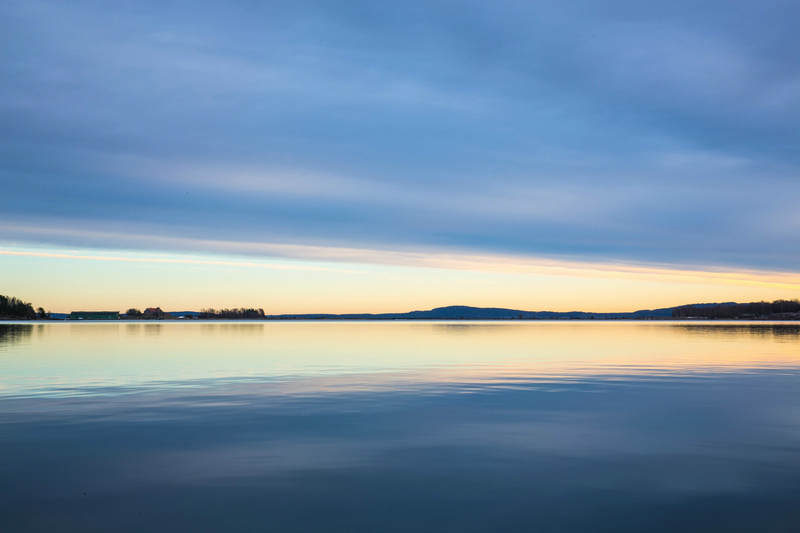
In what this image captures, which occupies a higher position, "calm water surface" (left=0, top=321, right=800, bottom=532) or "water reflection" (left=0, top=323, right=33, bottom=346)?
"calm water surface" (left=0, top=321, right=800, bottom=532)

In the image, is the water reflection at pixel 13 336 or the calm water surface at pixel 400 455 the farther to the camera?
the water reflection at pixel 13 336

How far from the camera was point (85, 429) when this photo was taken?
1902cm

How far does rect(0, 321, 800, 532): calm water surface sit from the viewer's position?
11234 millimetres

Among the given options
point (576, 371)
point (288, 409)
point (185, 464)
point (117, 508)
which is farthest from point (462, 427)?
point (576, 371)

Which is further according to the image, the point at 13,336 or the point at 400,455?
the point at 13,336

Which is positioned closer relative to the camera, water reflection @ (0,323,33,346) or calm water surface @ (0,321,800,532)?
calm water surface @ (0,321,800,532)

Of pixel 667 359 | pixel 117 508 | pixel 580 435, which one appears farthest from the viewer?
pixel 667 359

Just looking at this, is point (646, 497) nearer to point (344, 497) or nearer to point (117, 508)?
point (344, 497)

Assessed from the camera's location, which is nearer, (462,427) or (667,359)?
(462,427)

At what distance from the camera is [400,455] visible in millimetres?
15641

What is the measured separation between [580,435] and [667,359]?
33271mm

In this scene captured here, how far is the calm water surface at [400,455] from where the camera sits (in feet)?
36.9

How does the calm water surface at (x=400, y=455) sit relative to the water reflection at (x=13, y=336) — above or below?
above

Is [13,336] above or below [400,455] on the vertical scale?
below
